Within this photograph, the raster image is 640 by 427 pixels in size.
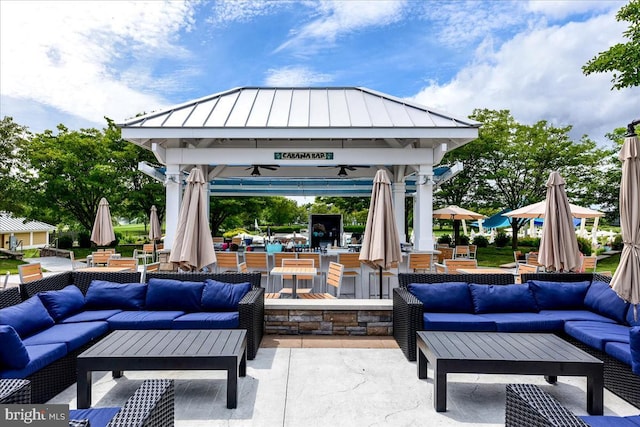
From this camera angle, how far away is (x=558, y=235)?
220 inches

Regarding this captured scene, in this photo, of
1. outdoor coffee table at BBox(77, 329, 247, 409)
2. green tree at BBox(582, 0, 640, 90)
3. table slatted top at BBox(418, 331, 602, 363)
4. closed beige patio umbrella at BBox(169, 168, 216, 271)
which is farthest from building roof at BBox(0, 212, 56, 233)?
green tree at BBox(582, 0, 640, 90)

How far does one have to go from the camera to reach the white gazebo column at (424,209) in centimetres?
963

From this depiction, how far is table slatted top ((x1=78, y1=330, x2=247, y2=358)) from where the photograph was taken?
3443 mm

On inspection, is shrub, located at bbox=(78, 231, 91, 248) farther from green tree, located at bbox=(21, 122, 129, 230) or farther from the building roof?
the building roof

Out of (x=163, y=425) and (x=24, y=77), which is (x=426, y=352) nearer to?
(x=163, y=425)

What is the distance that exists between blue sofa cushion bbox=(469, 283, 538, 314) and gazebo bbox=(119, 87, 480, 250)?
4.25 meters

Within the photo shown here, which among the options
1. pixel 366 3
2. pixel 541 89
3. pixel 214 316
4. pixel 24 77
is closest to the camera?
pixel 214 316

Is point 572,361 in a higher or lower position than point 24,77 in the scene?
lower

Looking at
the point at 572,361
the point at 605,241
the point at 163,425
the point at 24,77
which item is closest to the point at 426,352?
the point at 572,361

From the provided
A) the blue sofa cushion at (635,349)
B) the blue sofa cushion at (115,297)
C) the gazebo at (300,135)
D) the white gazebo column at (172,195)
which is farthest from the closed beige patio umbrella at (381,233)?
the white gazebo column at (172,195)

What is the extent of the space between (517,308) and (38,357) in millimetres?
5899

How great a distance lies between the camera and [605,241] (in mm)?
23469

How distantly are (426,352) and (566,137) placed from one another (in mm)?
20808

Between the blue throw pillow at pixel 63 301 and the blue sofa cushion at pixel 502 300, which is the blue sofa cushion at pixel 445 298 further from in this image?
the blue throw pillow at pixel 63 301
